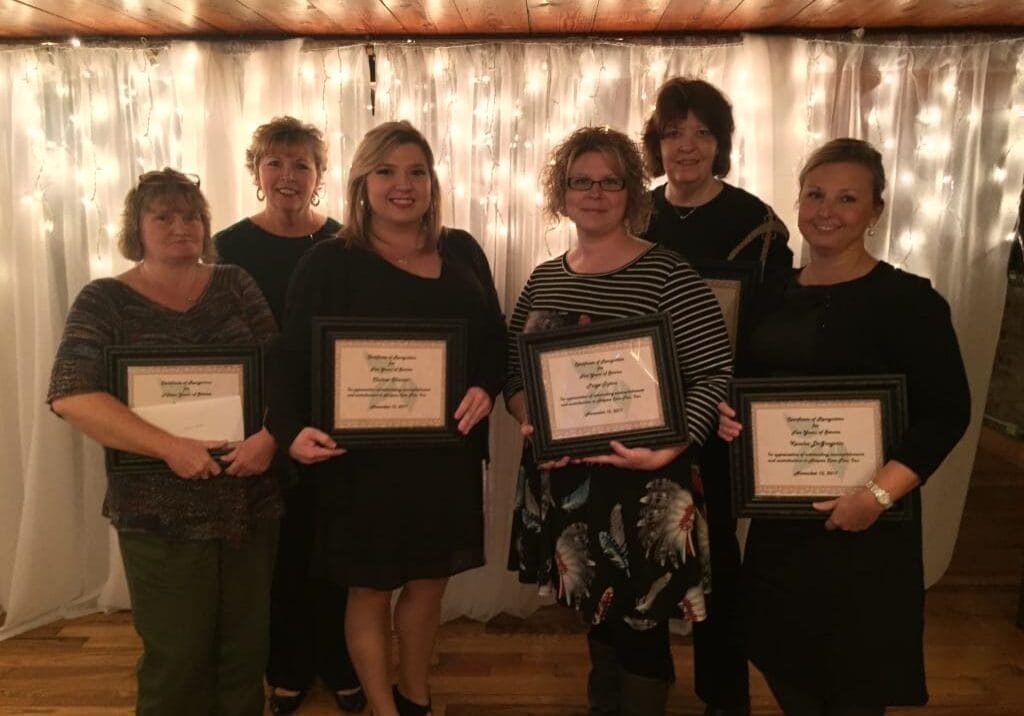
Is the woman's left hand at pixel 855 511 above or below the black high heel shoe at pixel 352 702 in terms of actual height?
above

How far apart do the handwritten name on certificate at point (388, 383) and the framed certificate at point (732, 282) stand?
0.76 meters

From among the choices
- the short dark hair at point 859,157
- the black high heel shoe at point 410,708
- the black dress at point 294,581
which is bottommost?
the black high heel shoe at point 410,708

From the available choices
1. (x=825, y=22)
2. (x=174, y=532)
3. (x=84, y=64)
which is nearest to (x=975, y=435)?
(x=825, y=22)

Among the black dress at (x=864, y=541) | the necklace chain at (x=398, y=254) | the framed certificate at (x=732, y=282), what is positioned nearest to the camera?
the black dress at (x=864, y=541)

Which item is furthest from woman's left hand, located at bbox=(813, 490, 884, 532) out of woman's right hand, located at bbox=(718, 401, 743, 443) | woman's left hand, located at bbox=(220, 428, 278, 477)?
woman's left hand, located at bbox=(220, 428, 278, 477)

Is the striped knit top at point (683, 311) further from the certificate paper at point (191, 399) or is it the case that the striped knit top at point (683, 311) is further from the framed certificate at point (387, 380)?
the certificate paper at point (191, 399)

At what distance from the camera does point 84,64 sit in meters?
2.63

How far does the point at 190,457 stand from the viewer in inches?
63.4

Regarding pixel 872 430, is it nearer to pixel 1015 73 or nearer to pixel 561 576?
pixel 561 576

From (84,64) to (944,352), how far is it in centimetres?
296

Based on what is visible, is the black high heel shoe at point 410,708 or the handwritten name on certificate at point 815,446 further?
the black high heel shoe at point 410,708

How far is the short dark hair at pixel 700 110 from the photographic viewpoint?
1959 millimetres

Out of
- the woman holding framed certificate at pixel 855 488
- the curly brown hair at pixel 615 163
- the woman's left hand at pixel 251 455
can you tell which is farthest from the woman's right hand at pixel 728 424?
the woman's left hand at pixel 251 455

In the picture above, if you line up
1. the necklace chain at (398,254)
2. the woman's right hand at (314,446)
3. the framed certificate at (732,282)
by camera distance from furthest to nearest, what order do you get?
the framed certificate at (732,282)
the necklace chain at (398,254)
the woman's right hand at (314,446)
